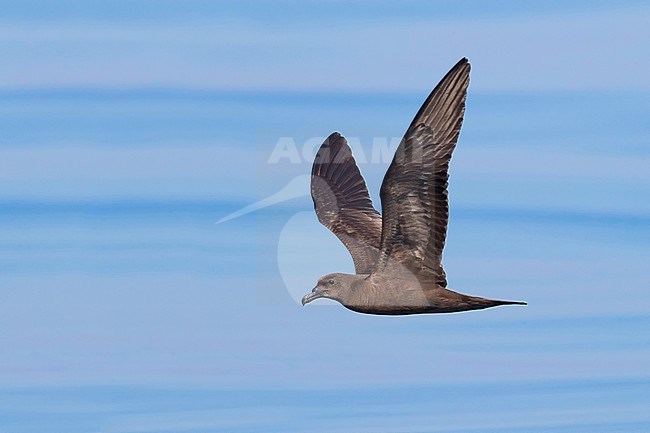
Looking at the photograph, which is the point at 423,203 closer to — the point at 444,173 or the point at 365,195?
the point at 444,173

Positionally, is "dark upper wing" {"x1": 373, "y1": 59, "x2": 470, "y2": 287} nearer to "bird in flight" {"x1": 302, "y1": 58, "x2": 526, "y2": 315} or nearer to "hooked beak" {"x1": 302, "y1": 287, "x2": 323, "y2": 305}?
"bird in flight" {"x1": 302, "y1": 58, "x2": 526, "y2": 315}

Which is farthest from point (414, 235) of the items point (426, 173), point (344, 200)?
point (344, 200)

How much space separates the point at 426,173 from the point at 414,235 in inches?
48.3

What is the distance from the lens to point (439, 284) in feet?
91.5

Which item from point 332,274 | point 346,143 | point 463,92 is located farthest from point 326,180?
point 463,92

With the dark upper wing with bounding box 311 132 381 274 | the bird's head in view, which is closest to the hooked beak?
the bird's head

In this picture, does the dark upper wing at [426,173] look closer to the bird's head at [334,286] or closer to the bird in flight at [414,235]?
the bird in flight at [414,235]

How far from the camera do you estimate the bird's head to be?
1111 inches

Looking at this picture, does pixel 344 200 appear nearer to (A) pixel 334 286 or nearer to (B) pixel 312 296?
(B) pixel 312 296

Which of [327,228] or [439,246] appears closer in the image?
[439,246]

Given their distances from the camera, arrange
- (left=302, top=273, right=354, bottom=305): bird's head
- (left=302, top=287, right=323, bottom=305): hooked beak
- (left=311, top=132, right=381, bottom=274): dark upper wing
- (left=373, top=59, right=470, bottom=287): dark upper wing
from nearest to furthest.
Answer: (left=373, top=59, right=470, bottom=287): dark upper wing → (left=302, top=273, right=354, bottom=305): bird's head → (left=302, top=287, right=323, bottom=305): hooked beak → (left=311, top=132, right=381, bottom=274): dark upper wing

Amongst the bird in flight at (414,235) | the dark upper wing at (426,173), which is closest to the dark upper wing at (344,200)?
the bird in flight at (414,235)

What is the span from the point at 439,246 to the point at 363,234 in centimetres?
328

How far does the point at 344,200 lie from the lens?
32281mm
